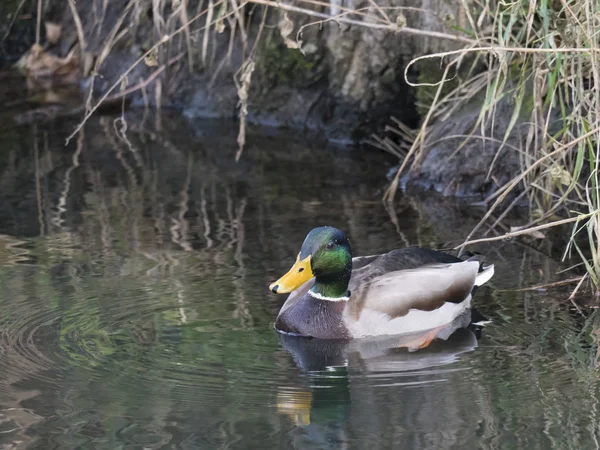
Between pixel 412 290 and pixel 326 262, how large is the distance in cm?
39

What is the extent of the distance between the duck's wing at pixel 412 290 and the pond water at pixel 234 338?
0.19 metres

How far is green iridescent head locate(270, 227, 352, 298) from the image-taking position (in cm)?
512

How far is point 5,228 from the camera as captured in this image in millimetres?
6676

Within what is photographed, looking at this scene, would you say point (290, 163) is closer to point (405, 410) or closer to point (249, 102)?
point (249, 102)

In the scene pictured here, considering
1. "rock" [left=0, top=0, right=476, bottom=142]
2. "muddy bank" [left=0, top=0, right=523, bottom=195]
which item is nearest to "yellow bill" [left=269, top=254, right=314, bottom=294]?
"muddy bank" [left=0, top=0, right=523, bottom=195]

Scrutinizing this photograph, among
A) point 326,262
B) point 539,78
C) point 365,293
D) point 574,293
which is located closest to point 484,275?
point 574,293

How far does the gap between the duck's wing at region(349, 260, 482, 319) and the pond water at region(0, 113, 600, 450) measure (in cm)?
19

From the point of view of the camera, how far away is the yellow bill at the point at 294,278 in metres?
4.97

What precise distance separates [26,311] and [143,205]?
2.20 meters

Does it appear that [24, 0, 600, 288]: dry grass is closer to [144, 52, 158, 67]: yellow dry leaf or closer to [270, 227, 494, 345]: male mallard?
[144, 52, 158, 67]: yellow dry leaf

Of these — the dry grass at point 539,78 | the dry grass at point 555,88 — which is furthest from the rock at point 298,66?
the dry grass at point 555,88

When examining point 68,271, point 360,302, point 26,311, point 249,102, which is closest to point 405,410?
point 360,302

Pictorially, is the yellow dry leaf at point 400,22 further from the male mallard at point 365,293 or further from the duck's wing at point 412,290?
the duck's wing at point 412,290

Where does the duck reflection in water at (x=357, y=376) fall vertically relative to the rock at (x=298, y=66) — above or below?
below
